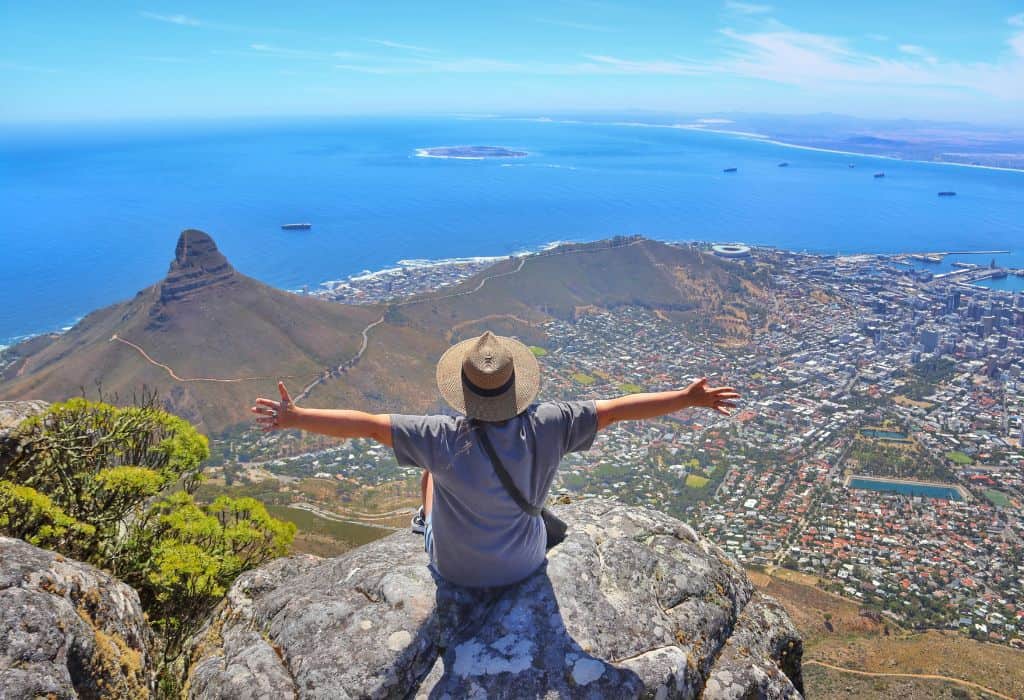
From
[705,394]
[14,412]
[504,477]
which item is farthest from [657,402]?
[14,412]

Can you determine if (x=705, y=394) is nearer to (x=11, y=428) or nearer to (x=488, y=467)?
(x=488, y=467)

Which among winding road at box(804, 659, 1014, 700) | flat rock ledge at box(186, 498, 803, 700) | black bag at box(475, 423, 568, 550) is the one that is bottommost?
winding road at box(804, 659, 1014, 700)

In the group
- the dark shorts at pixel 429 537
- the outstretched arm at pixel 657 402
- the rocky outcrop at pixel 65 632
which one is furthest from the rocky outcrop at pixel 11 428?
the outstretched arm at pixel 657 402

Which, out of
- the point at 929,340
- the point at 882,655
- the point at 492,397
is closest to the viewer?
the point at 492,397

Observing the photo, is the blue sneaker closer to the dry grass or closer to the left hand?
the left hand

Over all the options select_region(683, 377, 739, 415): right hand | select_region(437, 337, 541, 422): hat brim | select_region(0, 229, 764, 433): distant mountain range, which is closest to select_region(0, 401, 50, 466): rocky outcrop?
select_region(437, 337, 541, 422): hat brim

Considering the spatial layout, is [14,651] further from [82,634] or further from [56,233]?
[56,233]
